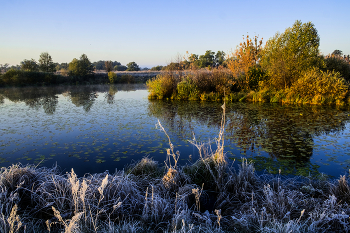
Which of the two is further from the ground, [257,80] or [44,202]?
[257,80]

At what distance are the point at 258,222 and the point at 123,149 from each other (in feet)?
14.9

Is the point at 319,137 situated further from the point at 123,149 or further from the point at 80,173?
the point at 80,173

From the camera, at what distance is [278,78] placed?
57.1ft

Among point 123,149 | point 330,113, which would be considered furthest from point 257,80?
point 123,149

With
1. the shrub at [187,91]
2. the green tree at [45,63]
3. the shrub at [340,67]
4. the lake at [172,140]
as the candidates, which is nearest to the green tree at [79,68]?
the green tree at [45,63]

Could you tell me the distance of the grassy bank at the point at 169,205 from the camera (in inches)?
116

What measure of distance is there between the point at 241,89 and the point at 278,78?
344 centimetres

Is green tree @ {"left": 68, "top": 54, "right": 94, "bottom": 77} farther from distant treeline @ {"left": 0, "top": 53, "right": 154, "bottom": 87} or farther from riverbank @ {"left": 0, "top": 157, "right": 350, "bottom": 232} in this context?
riverbank @ {"left": 0, "top": 157, "right": 350, "bottom": 232}

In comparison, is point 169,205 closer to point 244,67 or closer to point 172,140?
point 172,140

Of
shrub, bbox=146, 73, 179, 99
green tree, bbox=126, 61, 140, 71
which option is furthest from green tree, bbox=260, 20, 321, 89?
green tree, bbox=126, 61, 140, 71

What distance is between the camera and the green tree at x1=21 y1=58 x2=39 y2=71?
42.9 meters

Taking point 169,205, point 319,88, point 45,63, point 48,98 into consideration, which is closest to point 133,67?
point 45,63

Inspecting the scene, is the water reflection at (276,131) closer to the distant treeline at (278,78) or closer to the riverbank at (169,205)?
the riverbank at (169,205)

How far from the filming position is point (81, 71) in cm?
4606
